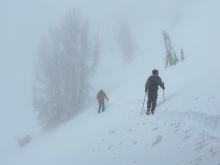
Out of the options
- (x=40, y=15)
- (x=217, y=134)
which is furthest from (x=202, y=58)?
(x=40, y=15)

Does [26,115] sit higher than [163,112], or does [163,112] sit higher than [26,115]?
[26,115]

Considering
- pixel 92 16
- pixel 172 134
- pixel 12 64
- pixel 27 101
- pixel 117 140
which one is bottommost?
pixel 172 134

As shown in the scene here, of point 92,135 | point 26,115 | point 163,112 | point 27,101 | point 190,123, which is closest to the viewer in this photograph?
point 190,123

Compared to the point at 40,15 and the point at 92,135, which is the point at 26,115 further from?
the point at 40,15

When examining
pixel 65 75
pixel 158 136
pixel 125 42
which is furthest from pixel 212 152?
pixel 125 42

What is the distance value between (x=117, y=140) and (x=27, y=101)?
5401cm

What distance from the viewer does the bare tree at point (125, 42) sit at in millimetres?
58969

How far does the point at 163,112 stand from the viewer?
15.6 metres

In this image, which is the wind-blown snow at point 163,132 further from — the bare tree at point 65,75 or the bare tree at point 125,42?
the bare tree at point 125,42

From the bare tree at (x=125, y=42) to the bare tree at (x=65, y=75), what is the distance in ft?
64.8

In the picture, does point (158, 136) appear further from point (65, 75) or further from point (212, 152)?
point (65, 75)

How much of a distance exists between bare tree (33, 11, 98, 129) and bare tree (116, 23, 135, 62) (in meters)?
19.7

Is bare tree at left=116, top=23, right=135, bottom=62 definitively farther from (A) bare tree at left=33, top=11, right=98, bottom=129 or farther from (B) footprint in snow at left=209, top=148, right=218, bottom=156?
(B) footprint in snow at left=209, top=148, right=218, bottom=156

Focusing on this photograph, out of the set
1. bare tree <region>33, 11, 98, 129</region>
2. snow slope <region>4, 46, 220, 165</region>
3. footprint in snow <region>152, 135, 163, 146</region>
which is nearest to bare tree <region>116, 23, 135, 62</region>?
bare tree <region>33, 11, 98, 129</region>
